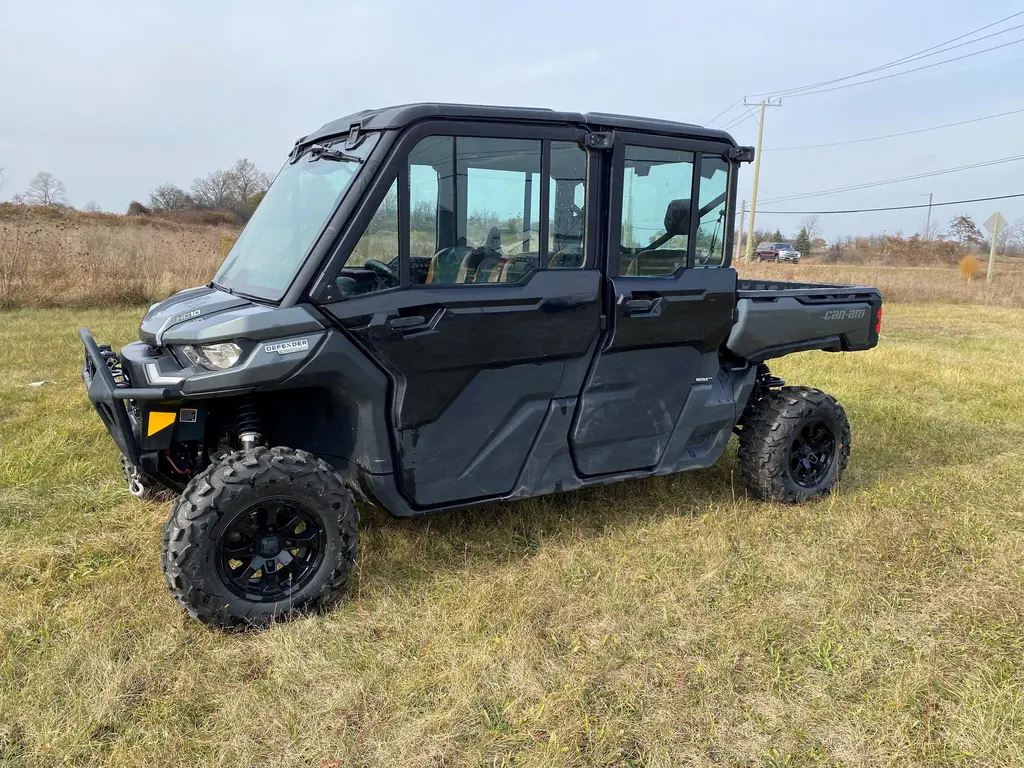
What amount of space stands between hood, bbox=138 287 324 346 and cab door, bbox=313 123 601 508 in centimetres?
18

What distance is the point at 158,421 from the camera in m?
3.13

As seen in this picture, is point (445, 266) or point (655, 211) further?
point (655, 211)

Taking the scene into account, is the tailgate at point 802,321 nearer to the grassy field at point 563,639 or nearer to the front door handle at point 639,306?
the front door handle at point 639,306

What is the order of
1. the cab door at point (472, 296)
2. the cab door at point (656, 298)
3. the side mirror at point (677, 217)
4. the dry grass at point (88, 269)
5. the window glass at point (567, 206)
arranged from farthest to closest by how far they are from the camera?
1. the dry grass at point (88, 269)
2. the side mirror at point (677, 217)
3. the cab door at point (656, 298)
4. the window glass at point (567, 206)
5. the cab door at point (472, 296)

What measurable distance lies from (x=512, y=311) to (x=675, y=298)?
103 cm

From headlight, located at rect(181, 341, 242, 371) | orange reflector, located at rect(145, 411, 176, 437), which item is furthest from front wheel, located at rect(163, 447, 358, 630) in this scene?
headlight, located at rect(181, 341, 242, 371)

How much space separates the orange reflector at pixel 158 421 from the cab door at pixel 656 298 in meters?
1.96

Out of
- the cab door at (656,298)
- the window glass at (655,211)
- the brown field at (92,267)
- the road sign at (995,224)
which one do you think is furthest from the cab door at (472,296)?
the road sign at (995,224)

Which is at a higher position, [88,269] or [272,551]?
[88,269]

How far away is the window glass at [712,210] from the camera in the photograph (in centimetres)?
403

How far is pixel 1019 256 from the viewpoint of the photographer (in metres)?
52.4

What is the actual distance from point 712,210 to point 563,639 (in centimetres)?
249

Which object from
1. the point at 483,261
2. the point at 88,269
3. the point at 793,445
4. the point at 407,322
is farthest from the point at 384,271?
the point at 88,269

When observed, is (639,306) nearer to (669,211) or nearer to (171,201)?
(669,211)
